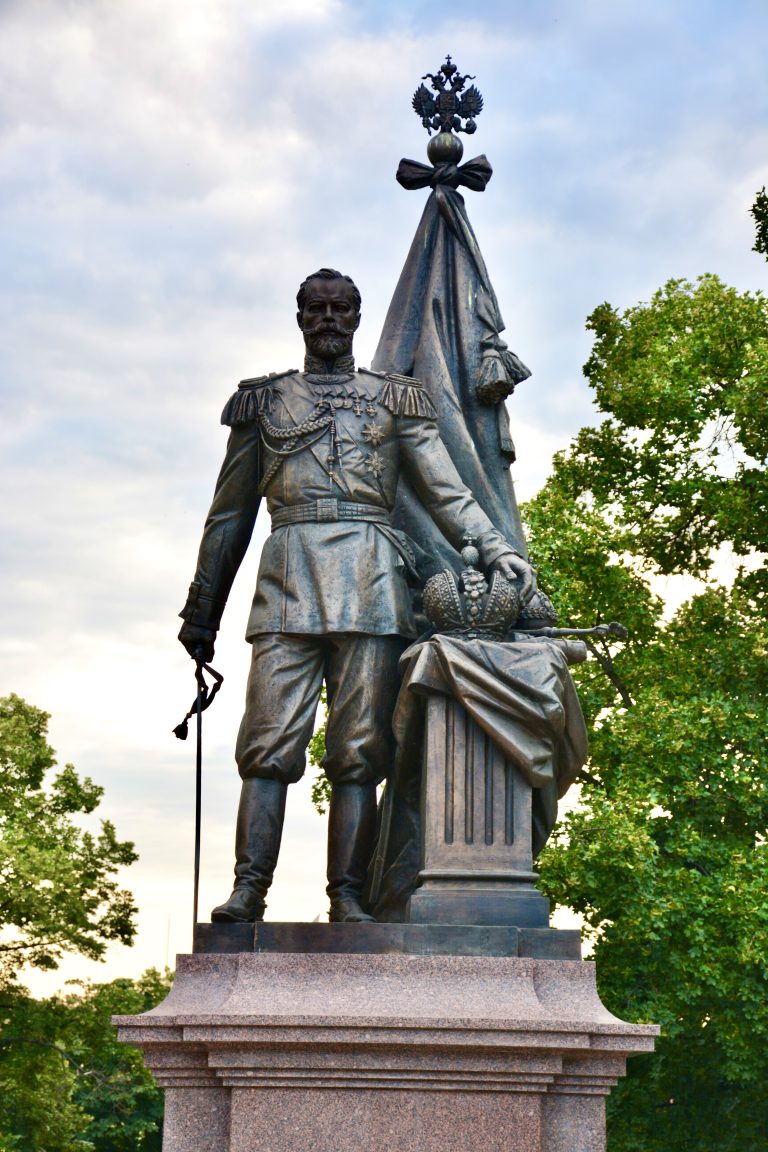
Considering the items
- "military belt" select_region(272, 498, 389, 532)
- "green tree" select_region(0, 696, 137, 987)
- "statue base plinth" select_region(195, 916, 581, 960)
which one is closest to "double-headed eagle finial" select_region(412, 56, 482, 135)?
"military belt" select_region(272, 498, 389, 532)

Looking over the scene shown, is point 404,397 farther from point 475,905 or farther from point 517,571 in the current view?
point 475,905

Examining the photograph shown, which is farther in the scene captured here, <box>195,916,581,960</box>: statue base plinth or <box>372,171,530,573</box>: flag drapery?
<box>372,171,530,573</box>: flag drapery

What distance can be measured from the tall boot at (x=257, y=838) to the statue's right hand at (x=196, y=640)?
760mm

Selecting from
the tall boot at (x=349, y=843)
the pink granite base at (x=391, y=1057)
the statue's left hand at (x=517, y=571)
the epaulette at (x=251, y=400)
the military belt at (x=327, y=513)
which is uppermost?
the epaulette at (x=251, y=400)

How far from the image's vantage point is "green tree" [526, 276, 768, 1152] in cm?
1838

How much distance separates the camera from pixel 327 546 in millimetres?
7242

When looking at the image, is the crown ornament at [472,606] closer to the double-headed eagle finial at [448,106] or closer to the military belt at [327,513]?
the military belt at [327,513]

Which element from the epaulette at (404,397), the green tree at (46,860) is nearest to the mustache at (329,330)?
the epaulette at (404,397)

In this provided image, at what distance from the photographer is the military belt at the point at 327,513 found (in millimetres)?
7301

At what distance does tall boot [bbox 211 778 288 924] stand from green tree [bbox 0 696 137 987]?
1615 cm

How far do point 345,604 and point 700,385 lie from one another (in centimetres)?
1520

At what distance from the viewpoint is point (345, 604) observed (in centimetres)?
712

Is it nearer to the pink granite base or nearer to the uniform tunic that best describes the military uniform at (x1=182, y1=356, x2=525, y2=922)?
the uniform tunic

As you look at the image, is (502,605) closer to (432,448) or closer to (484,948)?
(432,448)
